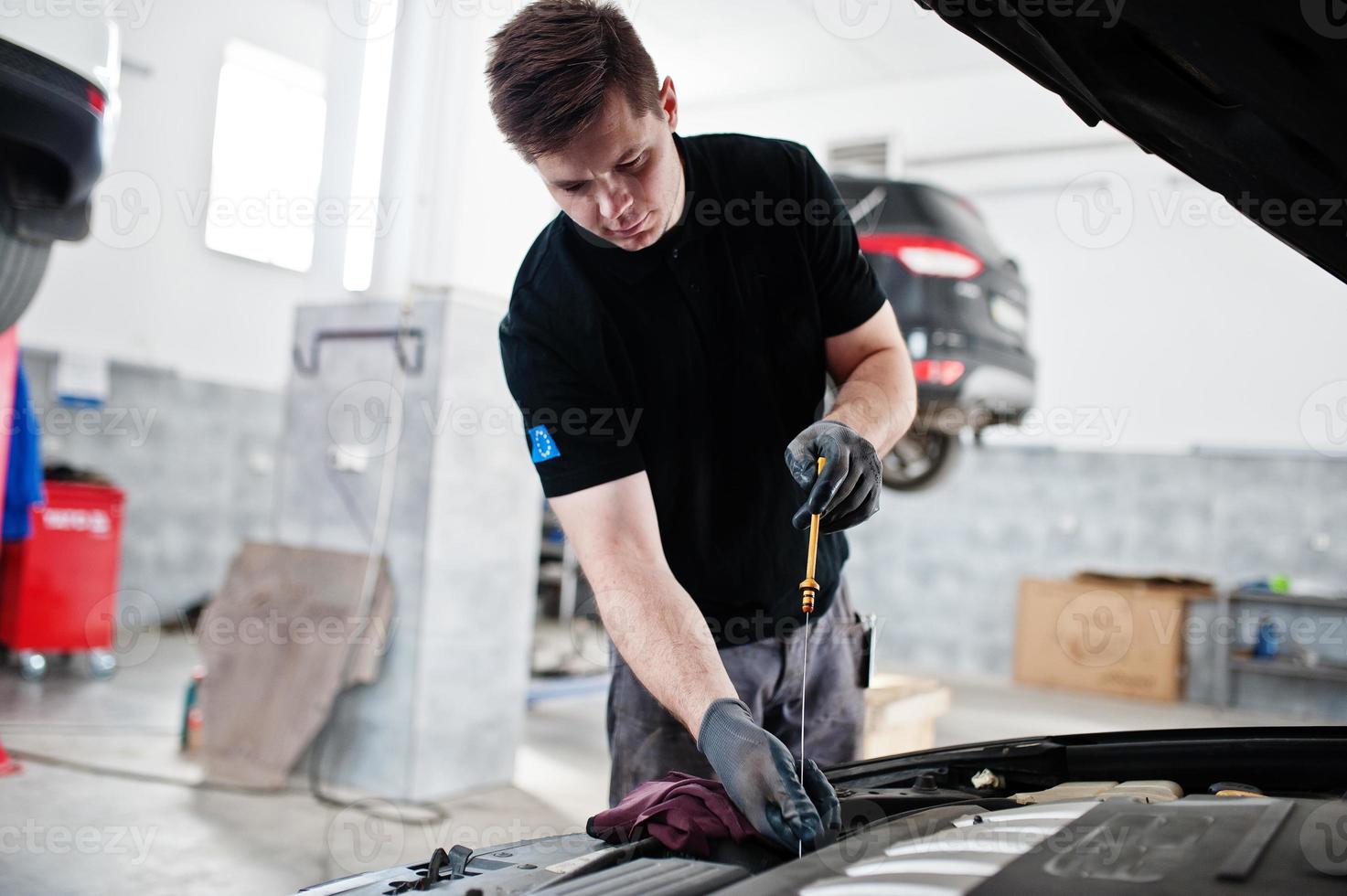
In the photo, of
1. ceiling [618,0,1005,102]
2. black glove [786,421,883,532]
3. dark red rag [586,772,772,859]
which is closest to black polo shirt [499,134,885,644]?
black glove [786,421,883,532]

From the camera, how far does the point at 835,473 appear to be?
3.92 ft

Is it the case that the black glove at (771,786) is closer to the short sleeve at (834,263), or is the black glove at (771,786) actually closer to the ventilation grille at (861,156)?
the short sleeve at (834,263)

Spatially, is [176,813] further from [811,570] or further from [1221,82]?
[1221,82]

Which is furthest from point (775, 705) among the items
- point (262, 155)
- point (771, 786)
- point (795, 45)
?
point (262, 155)

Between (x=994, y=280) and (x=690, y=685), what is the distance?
325cm

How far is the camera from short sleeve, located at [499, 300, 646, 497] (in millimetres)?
1416

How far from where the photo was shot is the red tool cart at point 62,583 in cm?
475

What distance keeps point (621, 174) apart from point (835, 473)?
0.44 meters

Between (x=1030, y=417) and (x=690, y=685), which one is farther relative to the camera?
(x=1030, y=417)

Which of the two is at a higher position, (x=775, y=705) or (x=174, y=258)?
(x=174, y=258)

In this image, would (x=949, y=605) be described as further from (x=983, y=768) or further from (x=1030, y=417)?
(x=983, y=768)

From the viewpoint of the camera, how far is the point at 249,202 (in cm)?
671

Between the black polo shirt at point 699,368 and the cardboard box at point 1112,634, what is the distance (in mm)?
5312

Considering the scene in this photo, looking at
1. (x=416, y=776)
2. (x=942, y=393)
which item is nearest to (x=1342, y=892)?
(x=416, y=776)
